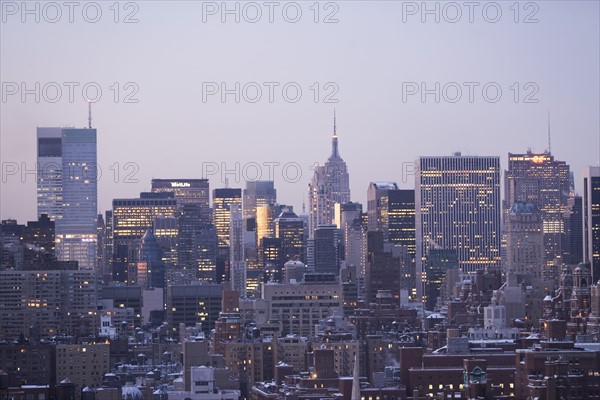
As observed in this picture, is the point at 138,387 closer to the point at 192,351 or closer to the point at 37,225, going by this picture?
the point at 192,351

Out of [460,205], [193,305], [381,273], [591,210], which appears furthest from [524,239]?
[193,305]

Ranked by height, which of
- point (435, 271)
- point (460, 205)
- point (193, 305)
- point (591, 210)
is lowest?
point (193, 305)

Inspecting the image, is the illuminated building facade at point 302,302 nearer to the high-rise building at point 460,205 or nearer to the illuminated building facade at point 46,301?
the illuminated building facade at point 46,301

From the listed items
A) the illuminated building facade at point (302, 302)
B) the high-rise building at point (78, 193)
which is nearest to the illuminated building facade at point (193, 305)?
the illuminated building facade at point (302, 302)

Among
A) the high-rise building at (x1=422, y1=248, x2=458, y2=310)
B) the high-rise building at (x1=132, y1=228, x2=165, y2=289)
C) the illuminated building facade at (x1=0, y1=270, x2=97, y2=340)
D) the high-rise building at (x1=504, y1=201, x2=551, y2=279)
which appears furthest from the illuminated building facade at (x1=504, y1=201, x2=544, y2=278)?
the illuminated building facade at (x1=0, y1=270, x2=97, y2=340)

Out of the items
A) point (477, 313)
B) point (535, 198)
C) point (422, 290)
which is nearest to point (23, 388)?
point (477, 313)

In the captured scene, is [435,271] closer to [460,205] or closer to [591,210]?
[591,210]
